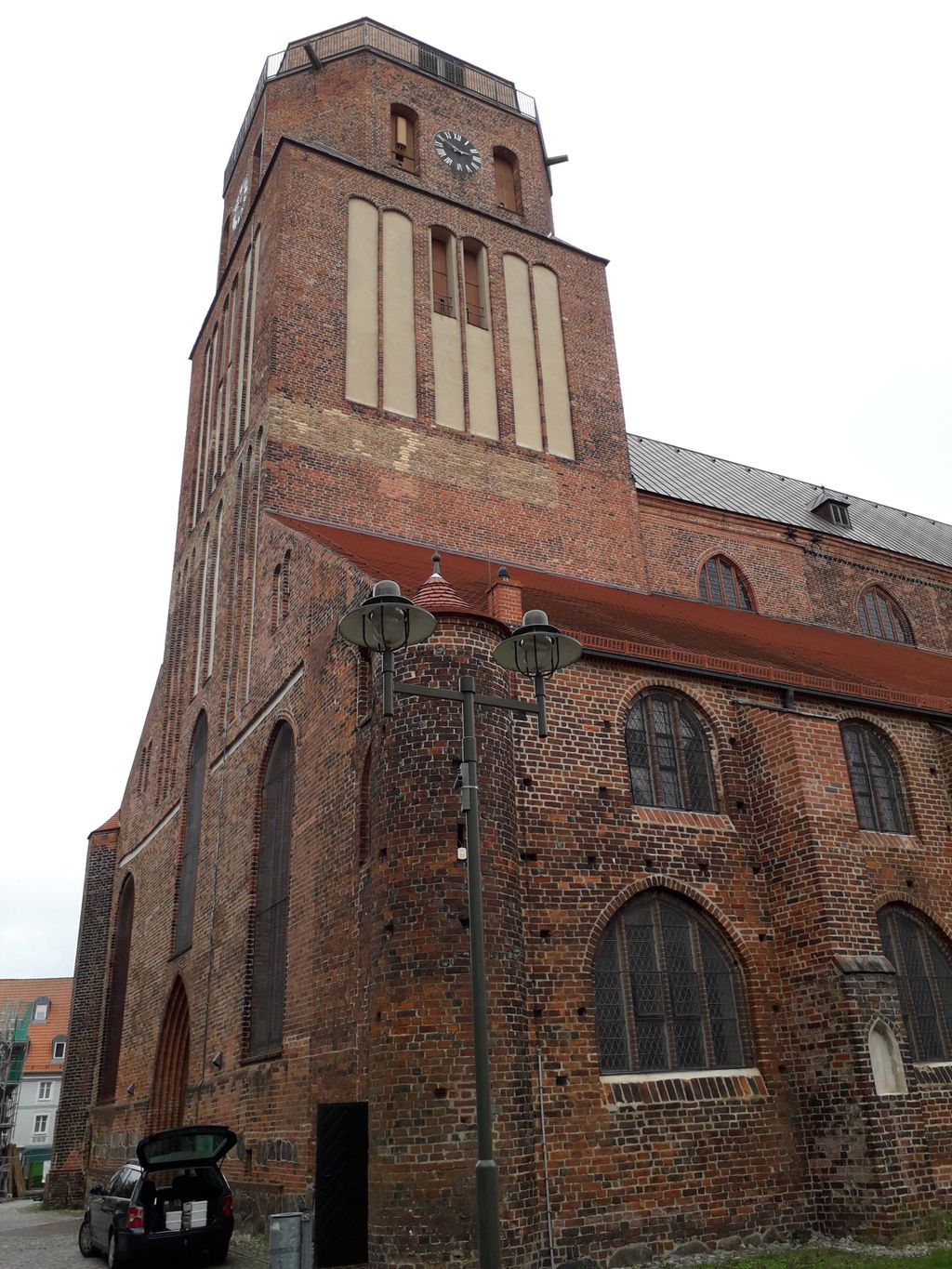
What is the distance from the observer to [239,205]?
2358 centimetres

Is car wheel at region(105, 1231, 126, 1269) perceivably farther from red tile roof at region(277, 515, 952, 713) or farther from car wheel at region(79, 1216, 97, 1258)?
red tile roof at region(277, 515, 952, 713)

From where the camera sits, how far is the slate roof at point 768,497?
22953 mm

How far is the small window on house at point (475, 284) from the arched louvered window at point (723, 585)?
6.55 meters

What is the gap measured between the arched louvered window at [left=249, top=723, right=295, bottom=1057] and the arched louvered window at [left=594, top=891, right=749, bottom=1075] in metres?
4.08

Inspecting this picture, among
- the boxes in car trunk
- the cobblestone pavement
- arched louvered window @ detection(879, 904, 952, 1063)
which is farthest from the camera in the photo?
arched louvered window @ detection(879, 904, 952, 1063)

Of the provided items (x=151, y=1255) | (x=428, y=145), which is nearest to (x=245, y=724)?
(x=151, y=1255)

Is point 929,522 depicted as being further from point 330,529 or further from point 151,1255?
point 151,1255

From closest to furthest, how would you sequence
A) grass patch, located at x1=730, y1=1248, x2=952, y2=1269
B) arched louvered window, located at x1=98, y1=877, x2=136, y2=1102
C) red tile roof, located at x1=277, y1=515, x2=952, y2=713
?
1. grass patch, located at x1=730, y1=1248, x2=952, y2=1269
2. red tile roof, located at x1=277, y1=515, x2=952, y2=713
3. arched louvered window, located at x1=98, y1=877, x2=136, y2=1102

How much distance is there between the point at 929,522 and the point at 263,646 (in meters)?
21.2

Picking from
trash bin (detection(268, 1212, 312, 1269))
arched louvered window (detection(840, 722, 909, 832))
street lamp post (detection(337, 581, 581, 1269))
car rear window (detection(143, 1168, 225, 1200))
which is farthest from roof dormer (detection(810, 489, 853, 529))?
trash bin (detection(268, 1212, 312, 1269))

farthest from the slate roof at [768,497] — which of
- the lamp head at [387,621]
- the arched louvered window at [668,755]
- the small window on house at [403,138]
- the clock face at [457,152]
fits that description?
the lamp head at [387,621]

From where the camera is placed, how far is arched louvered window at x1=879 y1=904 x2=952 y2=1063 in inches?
498

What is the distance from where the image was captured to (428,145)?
873 inches

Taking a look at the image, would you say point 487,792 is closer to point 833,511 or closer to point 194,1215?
point 194,1215
